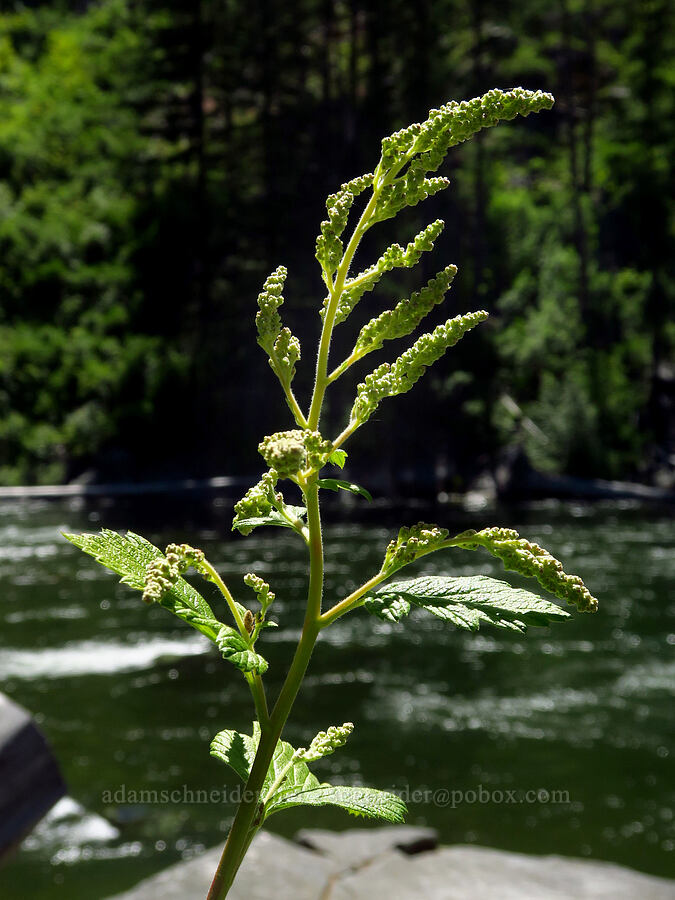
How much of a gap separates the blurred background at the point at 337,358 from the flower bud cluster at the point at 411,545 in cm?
879

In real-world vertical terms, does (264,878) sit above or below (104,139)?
below

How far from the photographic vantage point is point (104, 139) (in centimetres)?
3519

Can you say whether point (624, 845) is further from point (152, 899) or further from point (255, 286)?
point (255, 286)

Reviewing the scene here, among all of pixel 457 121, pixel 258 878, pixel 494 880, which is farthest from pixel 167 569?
pixel 494 880

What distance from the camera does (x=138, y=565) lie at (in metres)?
0.89

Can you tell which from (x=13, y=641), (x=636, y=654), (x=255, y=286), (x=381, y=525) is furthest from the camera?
(x=255, y=286)

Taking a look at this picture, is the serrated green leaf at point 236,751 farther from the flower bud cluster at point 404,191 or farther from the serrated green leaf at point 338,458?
the flower bud cluster at point 404,191

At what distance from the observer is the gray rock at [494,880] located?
568 cm

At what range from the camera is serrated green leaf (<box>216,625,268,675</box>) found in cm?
80

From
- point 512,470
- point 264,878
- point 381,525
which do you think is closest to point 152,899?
point 264,878

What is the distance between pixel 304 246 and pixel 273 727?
1182 inches

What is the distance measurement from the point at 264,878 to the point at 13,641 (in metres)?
8.05

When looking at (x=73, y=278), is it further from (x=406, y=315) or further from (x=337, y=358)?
(x=406, y=315)

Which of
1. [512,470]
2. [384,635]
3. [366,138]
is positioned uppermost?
[366,138]
